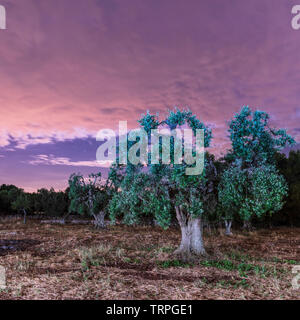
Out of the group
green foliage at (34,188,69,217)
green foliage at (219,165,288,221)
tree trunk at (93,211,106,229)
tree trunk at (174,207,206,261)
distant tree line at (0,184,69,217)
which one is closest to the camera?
green foliage at (219,165,288,221)

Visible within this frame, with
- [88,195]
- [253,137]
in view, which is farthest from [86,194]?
[253,137]

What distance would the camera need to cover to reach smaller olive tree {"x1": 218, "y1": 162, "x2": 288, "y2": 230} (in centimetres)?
1331

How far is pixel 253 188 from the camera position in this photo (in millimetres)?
13469

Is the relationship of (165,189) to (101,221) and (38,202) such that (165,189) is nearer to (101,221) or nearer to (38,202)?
(101,221)

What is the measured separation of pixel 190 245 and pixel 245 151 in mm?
6692

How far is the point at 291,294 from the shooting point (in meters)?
9.09

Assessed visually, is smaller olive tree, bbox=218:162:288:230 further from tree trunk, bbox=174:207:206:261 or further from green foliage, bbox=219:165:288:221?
tree trunk, bbox=174:207:206:261

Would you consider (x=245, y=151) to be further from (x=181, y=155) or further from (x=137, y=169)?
(x=137, y=169)

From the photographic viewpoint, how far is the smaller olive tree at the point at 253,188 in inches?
524

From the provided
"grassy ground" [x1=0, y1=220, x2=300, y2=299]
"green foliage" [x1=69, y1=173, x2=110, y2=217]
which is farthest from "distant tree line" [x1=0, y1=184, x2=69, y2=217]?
"grassy ground" [x1=0, y1=220, x2=300, y2=299]

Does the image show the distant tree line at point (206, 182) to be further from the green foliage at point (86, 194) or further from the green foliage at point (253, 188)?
the green foliage at point (86, 194)

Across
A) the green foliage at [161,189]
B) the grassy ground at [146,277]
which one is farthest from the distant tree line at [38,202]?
the green foliage at [161,189]

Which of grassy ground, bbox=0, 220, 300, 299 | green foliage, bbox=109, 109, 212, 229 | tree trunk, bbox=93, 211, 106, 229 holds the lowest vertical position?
tree trunk, bbox=93, 211, 106, 229
